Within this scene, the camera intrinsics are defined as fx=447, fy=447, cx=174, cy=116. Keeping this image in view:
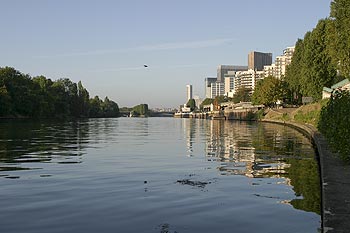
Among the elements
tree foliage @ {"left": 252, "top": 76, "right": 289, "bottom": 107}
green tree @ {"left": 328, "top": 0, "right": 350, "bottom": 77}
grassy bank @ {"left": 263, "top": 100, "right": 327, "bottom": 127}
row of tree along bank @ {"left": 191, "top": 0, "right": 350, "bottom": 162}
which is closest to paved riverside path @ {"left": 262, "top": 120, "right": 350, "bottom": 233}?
row of tree along bank @ {"left": 191, "top": 0, "right": 350, "bottom": 162}

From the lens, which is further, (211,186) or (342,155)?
(342,155)

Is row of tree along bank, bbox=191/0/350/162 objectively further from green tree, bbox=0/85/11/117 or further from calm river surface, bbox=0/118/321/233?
green tree, bbox=0/85/11/117

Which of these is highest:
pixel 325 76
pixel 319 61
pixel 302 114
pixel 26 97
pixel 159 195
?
pixel 319 61

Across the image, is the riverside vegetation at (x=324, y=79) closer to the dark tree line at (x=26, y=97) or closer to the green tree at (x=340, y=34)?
the green tree at (x=340, y=34)

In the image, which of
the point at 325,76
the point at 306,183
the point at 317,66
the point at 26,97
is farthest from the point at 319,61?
the point at 26,97

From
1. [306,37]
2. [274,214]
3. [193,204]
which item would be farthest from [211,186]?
[306,37]

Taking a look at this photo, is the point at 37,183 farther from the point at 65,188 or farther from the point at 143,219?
the point at 143,219

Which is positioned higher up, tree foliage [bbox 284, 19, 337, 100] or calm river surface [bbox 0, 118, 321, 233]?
tree foliage [bbox 284, 19, 337, 100]

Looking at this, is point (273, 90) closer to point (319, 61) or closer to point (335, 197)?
point (319, 61)

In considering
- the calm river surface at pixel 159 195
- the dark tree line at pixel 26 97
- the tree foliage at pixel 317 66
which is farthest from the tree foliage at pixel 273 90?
the calm river surface at pixel 159 195

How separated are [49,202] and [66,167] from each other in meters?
9.26

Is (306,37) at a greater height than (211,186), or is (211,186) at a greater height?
(306,37)

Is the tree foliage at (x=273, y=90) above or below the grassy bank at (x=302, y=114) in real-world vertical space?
above

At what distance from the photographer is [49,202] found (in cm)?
1472
